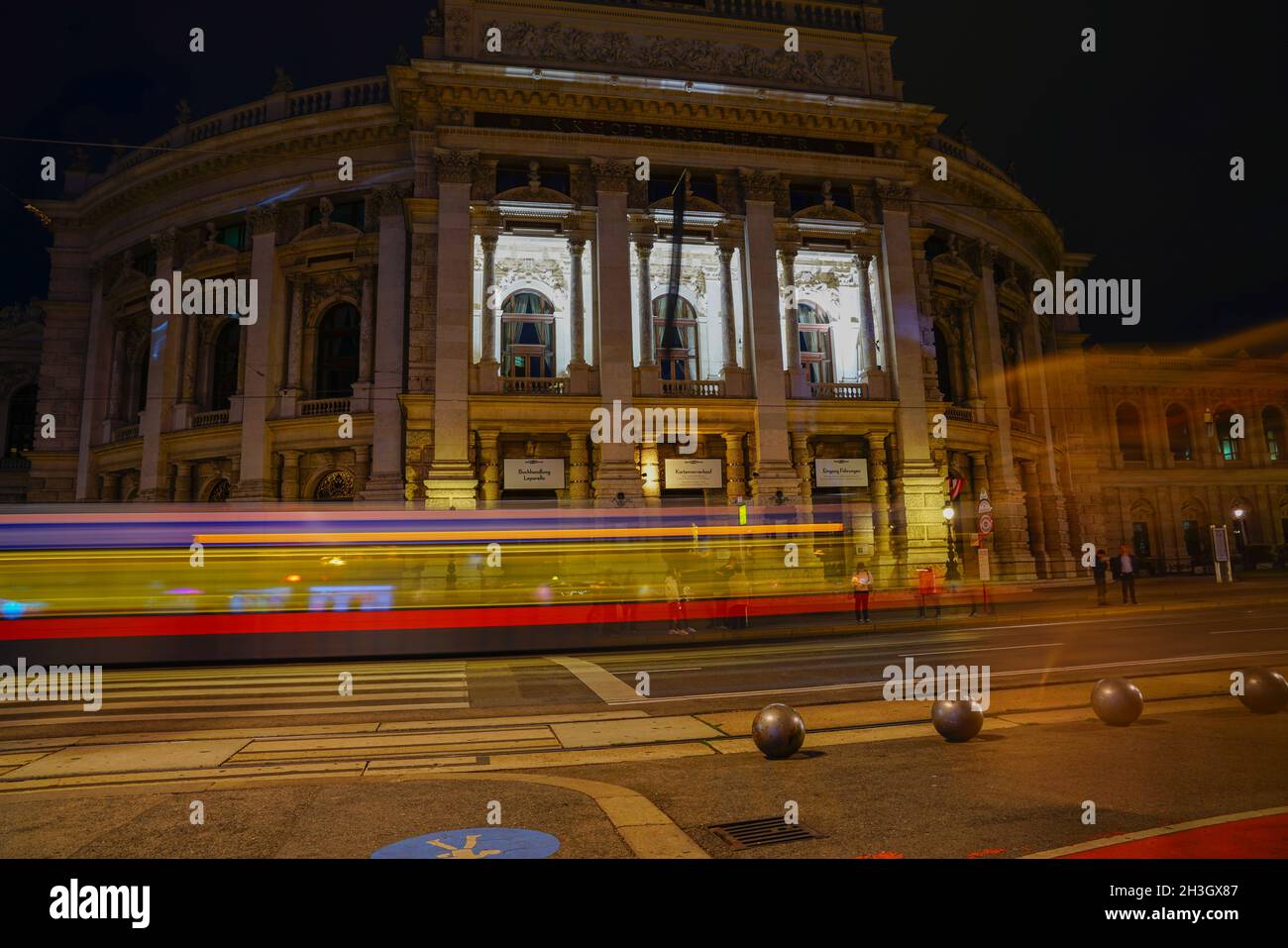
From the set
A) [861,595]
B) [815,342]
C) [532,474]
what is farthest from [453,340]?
[861,595]

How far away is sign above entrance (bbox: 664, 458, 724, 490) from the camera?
30797mm

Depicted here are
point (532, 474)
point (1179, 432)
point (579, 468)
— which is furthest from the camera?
point (1179, 432)

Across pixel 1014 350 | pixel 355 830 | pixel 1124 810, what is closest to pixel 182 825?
pixel 355 830

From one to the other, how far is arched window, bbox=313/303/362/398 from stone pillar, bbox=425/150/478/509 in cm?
709

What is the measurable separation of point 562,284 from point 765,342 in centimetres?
905

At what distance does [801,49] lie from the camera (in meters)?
34.6

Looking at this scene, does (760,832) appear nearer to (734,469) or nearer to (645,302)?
(734,469)

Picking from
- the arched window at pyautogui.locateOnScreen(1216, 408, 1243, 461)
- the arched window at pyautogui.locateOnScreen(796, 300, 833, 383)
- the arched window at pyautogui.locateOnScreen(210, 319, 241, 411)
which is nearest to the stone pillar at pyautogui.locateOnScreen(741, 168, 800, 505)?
the arched window at pyautogui.locateOnScreen(796, 300, 833, 383)

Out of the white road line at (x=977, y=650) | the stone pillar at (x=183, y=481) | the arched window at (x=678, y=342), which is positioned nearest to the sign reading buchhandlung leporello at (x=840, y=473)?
the arched window at (x=678, y=342)

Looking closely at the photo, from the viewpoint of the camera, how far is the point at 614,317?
3084 centimetres

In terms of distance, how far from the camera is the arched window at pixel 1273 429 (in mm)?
55625

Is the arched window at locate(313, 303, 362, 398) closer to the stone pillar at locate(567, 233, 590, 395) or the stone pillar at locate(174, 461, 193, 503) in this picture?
the stone pillar at locate(174, 461, 193, 503)

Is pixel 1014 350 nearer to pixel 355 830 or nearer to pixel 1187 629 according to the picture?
pixel 1187 629

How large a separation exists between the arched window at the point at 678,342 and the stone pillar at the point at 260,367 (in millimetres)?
16363
